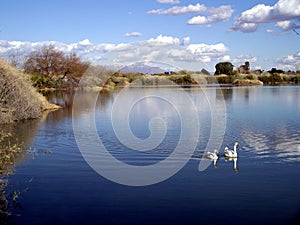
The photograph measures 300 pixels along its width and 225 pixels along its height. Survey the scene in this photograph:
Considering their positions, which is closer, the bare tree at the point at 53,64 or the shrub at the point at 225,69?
the bare tree at the point at 53,64

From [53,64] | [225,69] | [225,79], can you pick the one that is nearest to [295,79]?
[225,79]

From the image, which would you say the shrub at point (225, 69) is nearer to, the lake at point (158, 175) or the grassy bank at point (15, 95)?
the grassy bank at point (15, 95)

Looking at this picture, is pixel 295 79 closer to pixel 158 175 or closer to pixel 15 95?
pixel 15 95

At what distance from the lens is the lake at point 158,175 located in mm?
7570

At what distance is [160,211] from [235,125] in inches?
424

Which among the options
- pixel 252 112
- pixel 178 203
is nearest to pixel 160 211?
pixel 178 203

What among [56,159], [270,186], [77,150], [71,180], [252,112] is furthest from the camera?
[252,112]

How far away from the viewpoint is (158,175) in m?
10.1

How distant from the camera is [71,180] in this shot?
9750mm

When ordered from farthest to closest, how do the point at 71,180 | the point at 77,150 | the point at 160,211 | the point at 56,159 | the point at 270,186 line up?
1. the point at 77,150
2. the point at 56,159
3. the point at 71,180
4. the point at 270,186
5. the point at 160,211

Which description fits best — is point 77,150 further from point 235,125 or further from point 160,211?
point 235,125

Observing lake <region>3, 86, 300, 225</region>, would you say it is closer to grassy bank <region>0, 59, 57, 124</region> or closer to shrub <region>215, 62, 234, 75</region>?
grassy bank <region>0, 59, 57, 124</region>

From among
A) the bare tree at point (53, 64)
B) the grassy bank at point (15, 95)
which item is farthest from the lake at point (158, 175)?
the bare tree at point (53, 64)

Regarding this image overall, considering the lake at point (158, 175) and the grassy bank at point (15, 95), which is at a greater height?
the grassy bank at point (15, 95)
